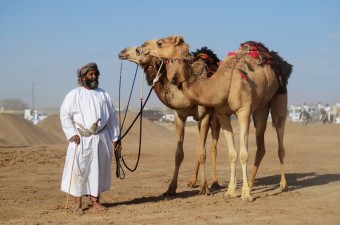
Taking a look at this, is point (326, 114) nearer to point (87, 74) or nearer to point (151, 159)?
point (151, 159)

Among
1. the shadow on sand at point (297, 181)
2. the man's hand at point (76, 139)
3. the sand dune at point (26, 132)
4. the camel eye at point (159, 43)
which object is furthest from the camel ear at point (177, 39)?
the sand dune at point (26, 132)

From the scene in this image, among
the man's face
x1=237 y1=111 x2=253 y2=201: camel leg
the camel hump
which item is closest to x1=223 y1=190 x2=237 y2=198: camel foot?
x1=237 y1=111 x2=253 y2=201: camel leg

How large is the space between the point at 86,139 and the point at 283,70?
4.39m

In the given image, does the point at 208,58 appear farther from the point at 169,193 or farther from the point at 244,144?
the point at 169,193

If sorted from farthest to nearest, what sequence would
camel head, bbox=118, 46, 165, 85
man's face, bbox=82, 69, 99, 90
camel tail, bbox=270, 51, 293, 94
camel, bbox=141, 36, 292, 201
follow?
camel tail, bbox=270, 51, 293, 94 < camel head, bbox=118, 46, 165, 85 < camel, bbox=141, 36, 292, 201 < man's face, bbox=82, 69, 99, 90

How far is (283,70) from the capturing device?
10367mm

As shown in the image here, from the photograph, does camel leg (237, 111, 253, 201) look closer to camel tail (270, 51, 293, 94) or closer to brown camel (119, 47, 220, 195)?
brown camel (119, 47, 220, 195)

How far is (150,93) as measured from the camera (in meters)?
9.23

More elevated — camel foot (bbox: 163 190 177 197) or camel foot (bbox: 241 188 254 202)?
camel foot (bbox: 241 188 254 202)

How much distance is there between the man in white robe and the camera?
7.75 meters

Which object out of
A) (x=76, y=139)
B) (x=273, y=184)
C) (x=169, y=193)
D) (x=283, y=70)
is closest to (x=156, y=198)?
(x=169, y=193)

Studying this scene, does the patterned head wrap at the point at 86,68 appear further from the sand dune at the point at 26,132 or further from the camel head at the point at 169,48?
the sand dune at the point at 26,132

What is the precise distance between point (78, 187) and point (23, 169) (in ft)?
22.6

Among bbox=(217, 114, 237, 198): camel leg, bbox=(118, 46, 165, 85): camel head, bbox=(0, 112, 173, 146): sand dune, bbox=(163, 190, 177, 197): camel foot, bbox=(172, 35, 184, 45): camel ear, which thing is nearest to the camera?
bbox=(172, 35, 184, 45): camel ear
